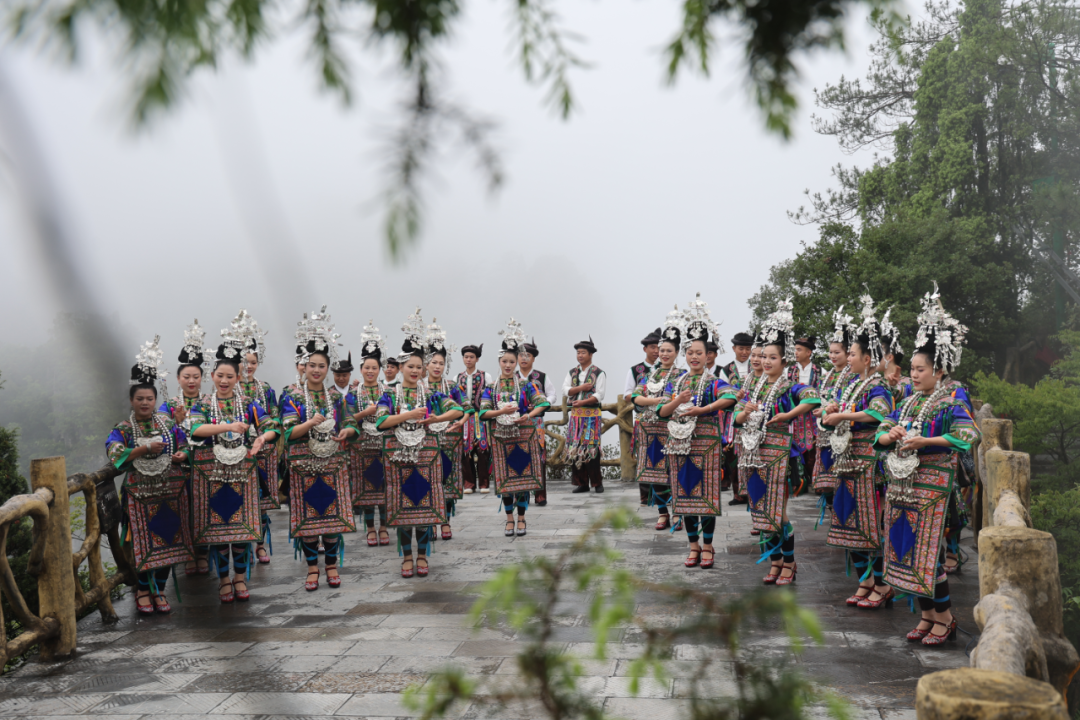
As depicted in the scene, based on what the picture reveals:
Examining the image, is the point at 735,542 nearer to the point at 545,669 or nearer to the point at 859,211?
the point at 545,669

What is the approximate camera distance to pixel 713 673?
320cm

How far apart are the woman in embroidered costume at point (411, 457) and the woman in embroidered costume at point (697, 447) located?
1.58 meters

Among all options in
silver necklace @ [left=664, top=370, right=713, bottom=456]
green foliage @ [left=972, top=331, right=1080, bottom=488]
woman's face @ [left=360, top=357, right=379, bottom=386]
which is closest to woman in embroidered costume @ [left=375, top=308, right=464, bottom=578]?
woman's face @ [left=360, top=357, right=379, bottom=386]

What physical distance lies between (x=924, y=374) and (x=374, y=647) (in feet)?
9.97

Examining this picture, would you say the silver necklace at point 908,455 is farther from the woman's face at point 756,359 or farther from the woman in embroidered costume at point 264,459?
the woman in embroidered costume at point 264,459

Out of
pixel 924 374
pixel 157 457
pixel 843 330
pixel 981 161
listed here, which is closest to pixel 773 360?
pixel 843 330

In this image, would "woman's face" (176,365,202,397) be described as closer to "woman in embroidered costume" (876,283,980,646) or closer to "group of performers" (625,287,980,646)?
"group of performers" (625,287,980,646)

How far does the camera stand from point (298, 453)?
5227mm

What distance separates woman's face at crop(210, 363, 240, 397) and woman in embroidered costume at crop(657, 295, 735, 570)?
111 inches

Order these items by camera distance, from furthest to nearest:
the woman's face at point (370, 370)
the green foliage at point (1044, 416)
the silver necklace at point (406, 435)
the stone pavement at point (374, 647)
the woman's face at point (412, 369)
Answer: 1. the green foliage at point (1044, 416)
2. the woman's face at point (370, 370)
3. the woman's face at point (412, 369)
4. the silver necklace at point (406, 435)
5. the stone pavement at point (374, 647)

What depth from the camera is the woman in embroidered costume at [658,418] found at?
19.3 feet

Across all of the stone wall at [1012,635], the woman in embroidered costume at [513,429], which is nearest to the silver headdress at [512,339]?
the woman in embroidered costume at [513,429]

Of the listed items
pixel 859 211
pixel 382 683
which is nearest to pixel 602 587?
pixel 382 683

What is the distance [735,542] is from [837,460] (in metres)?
2.03
